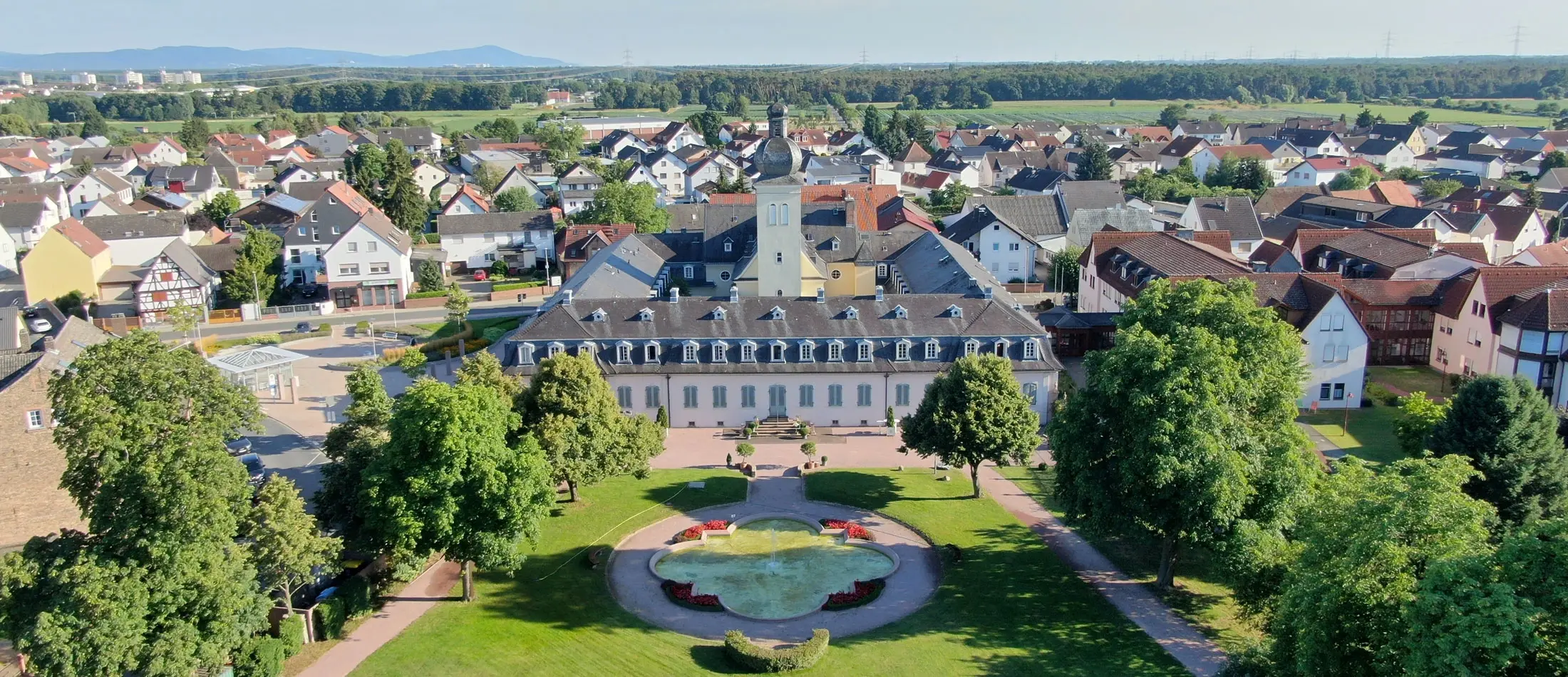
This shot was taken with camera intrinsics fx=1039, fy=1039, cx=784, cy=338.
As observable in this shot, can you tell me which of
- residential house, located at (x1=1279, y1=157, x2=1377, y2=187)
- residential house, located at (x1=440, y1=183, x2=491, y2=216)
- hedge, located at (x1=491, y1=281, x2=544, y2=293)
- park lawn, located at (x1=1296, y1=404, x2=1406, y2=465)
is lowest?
park lawn, located at (x1=1296, y1=404, x2=1406, y2=465)

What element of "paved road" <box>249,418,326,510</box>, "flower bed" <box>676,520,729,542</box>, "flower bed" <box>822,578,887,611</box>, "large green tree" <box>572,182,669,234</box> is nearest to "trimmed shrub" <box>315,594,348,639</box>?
"paved road" <box>249,418,326,510</box>

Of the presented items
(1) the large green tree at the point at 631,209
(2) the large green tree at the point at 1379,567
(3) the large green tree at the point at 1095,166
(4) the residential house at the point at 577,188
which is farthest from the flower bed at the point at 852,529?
(3) the large green tree at the point at 1095,166

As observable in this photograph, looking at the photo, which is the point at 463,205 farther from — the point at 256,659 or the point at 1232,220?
the point at 256,659

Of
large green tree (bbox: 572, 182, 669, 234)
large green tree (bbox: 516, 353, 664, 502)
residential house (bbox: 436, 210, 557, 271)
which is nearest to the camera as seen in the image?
large green tree (bbox: 516, 353, 664, 502)

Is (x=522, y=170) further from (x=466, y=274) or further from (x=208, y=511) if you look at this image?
(x=208, y=511)

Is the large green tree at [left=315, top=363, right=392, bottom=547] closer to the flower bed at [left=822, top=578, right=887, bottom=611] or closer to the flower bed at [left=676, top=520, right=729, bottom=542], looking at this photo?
the flower bed at [left=676, top=520, right=729, bottom=542]

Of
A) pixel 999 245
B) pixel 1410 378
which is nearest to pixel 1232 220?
pixel 999 245
